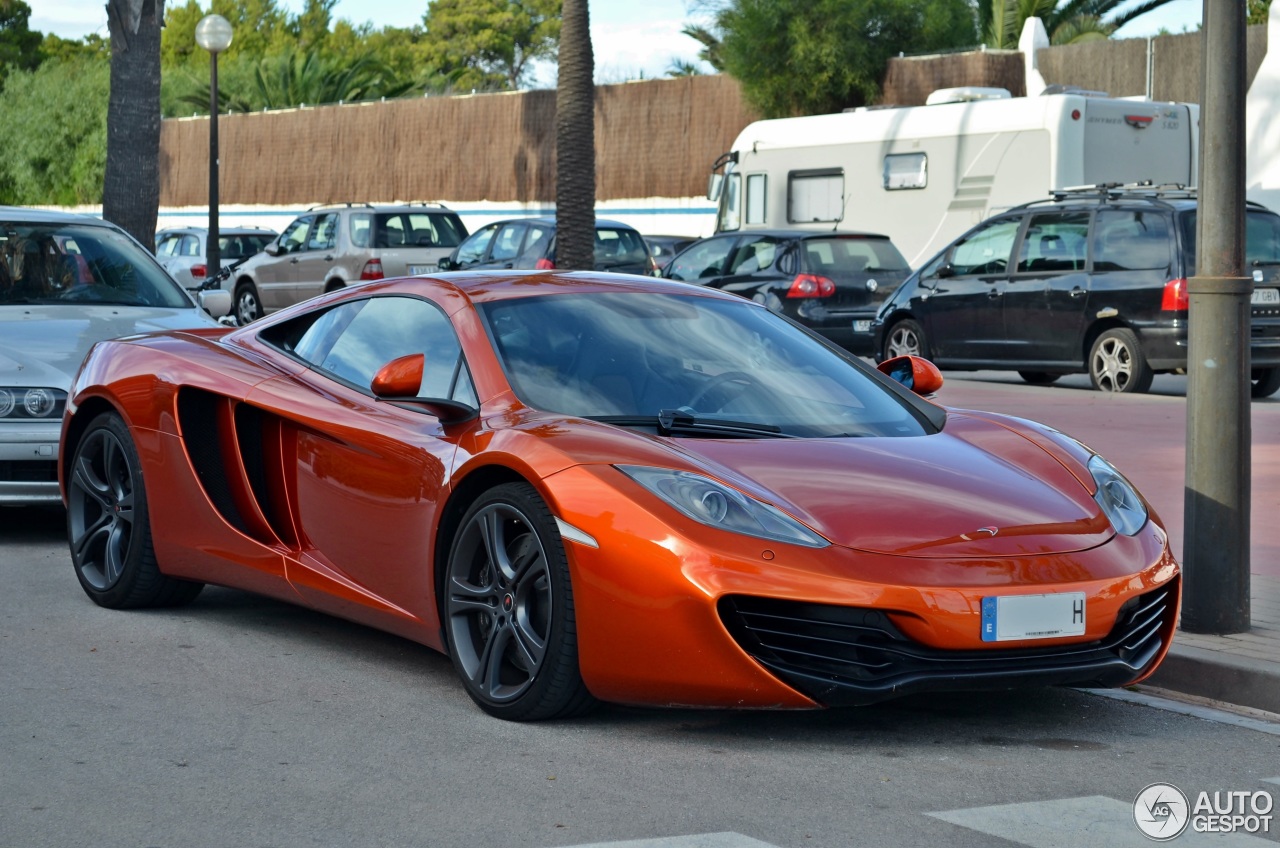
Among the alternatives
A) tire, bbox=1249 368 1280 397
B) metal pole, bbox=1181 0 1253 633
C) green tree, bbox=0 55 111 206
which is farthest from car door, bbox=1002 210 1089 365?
green tree, bbox=0 55 111 206

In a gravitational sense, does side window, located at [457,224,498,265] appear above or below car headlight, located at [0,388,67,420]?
above

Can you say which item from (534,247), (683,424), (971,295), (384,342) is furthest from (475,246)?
(683,424)

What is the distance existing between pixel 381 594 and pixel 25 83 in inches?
2238

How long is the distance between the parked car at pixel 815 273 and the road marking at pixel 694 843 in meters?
14.9

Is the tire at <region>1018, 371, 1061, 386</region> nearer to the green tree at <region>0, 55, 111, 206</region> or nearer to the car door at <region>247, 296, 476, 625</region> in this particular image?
the car door at <region>247, 296, 476, 625</region>

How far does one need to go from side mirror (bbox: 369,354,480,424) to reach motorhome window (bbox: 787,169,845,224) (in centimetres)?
1951

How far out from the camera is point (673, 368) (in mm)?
5684

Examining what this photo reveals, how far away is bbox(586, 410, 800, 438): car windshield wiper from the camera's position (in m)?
5.26

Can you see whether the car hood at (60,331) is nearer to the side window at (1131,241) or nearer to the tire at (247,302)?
the side window at (1131,241)

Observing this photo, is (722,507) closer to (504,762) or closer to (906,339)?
(504,762)

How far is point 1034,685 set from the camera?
4824 millimetres

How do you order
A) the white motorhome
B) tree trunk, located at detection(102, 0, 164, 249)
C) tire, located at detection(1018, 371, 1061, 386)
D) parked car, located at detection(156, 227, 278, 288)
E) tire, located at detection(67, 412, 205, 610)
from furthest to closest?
parked car, located at detection(156, 227, 278, 288) → the white motorhome → tire, located at detection(1018, 371, 1061, 386) → tree trunk, located at detection(102, 0, 164, 249) → tire, located at detection(67, 412, 205, 610)

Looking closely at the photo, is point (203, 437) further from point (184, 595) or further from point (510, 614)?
point (510, 614)

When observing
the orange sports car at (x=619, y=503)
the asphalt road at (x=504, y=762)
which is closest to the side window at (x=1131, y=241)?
Answer: the orange sports car at (x=619, y=503)
